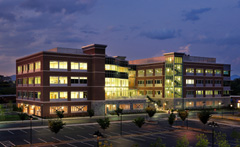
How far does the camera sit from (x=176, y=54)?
93750 mm

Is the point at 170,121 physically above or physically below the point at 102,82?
below

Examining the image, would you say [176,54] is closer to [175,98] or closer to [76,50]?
[175,98]

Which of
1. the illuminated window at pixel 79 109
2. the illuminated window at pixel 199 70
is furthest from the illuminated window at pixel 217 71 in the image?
the illuminated window at pixel 79 109

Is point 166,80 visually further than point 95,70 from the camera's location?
Yes

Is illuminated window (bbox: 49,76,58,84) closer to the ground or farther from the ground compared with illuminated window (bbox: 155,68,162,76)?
closer to the ground

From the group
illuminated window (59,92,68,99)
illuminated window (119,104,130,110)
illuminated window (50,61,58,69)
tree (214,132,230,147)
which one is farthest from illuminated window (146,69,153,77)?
tree (214,132,230,147)

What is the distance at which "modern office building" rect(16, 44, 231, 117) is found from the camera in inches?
2687

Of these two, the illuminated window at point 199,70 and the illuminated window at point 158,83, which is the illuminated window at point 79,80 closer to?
the illuminated window at point 158,83

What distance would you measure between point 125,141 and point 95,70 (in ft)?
118

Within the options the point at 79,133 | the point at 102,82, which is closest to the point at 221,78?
the point at 102,82

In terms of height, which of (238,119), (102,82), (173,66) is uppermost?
(173,66)

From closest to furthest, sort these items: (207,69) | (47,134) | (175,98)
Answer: (47,134), (175,98), (207,69)

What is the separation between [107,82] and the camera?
79812 millimetres

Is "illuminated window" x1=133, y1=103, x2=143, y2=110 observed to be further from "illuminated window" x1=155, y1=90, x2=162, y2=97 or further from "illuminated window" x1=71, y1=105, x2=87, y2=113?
"illuminated window" x1=71, y1=105, x2=87, y2=113
